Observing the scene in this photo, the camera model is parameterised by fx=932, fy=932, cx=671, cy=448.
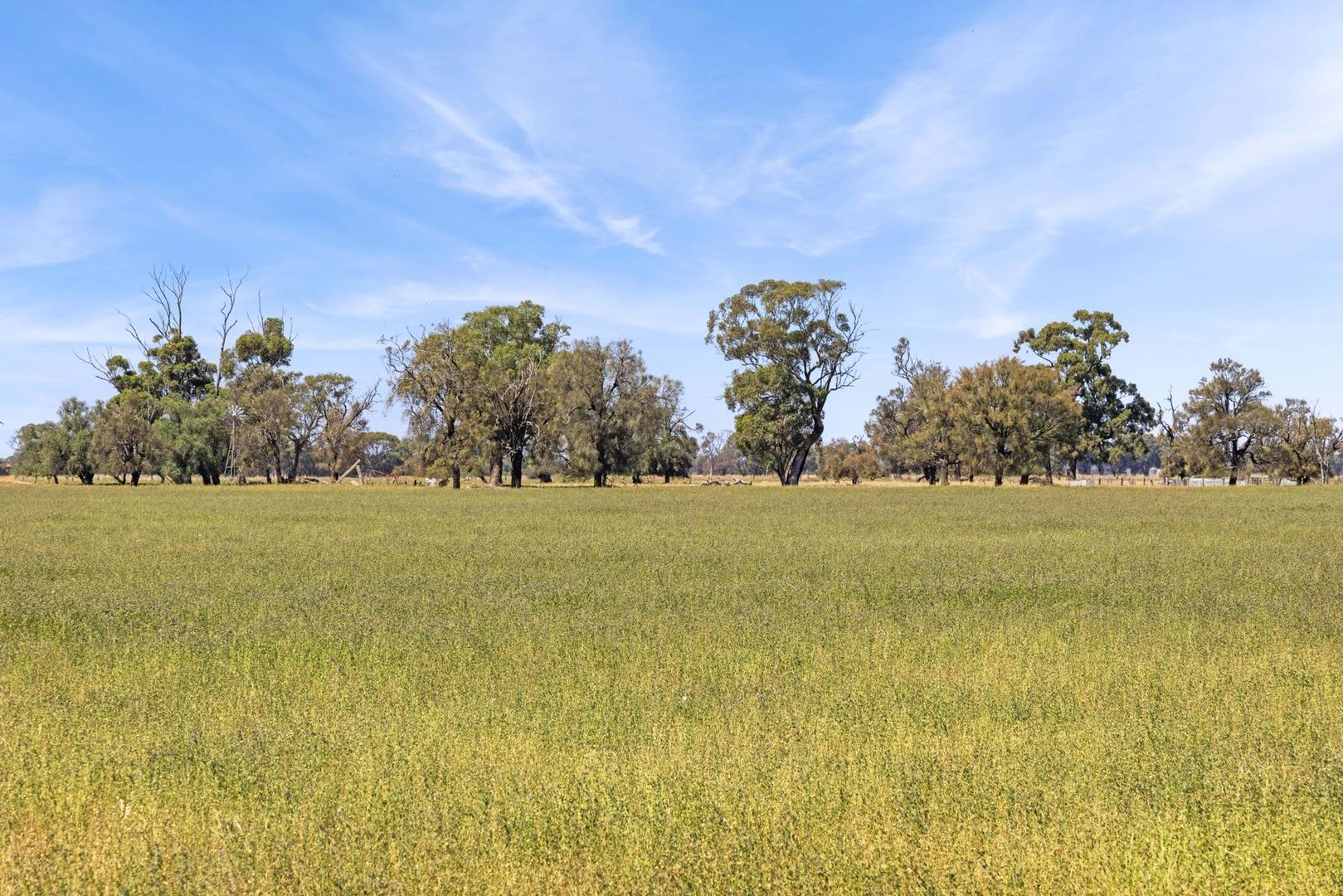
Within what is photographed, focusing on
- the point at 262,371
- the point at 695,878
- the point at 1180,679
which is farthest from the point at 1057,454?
the point at 695,878

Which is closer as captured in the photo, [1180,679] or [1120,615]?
[1180,679]

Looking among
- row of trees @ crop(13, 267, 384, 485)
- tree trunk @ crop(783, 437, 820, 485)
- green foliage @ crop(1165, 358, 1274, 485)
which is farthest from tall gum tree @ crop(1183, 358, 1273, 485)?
row of trees @ crop(13, 267, 384, 485)

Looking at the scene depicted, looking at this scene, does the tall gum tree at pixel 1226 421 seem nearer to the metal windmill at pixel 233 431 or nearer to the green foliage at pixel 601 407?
the green foliage at pixel 601 407

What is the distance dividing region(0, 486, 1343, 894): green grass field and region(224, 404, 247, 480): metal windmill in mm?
85544

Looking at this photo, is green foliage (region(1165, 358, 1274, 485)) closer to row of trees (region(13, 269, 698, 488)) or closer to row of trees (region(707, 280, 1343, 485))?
row of trees (region(707, 280, 1343, 485))

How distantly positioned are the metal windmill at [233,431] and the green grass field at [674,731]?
3368 inches

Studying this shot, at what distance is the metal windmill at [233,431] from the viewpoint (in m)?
98.2

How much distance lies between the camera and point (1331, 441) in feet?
353

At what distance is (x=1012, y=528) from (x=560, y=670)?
25816mm

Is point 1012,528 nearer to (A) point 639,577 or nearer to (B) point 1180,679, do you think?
(A) point 639,577

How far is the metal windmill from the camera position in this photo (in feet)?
322

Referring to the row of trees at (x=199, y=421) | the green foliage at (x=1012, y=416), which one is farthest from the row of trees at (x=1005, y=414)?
the row of trees at (x=199, y=421)

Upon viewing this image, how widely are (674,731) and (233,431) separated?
330 ft

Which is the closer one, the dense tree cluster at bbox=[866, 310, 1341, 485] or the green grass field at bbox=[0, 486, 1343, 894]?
the green grass field at bbox=[0, 486, 1343, 894]
